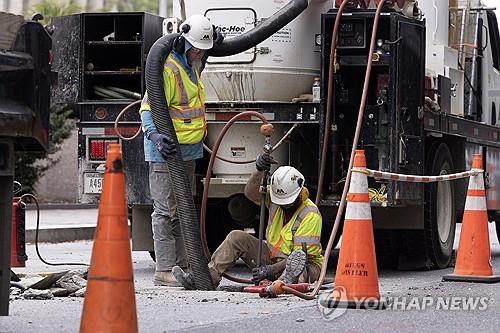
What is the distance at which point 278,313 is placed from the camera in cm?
841

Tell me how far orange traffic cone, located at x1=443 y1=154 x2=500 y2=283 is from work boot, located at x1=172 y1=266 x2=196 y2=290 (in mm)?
2203

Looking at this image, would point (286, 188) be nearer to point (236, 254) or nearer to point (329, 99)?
point (236, 254)

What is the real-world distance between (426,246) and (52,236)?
7223mm

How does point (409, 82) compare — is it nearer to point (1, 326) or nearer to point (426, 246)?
point (426, 246)

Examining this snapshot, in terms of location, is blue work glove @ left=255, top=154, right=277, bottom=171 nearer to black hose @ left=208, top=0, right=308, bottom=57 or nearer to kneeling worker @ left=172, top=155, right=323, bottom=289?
kneeling worker @ left=172, top=155, right=323, bottom=289

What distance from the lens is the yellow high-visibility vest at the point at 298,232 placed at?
10.00 metres

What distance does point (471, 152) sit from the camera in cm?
1398

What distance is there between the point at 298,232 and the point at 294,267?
0.39 m

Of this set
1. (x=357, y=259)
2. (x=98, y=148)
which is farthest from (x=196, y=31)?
(x=357, y=259)

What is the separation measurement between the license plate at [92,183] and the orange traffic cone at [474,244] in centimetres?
332

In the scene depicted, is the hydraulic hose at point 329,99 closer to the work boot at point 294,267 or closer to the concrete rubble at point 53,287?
the work boot at point 294,267

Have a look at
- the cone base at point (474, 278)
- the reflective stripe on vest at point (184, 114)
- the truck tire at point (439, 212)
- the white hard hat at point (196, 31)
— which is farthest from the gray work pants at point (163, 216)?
the truck tire at point (439, 212)

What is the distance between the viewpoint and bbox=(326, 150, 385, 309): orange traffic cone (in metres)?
8.70

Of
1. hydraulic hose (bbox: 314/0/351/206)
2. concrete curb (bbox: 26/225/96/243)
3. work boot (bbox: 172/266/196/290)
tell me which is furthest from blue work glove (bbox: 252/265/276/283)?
concrete curb (bbox: 26/225/96/243)
